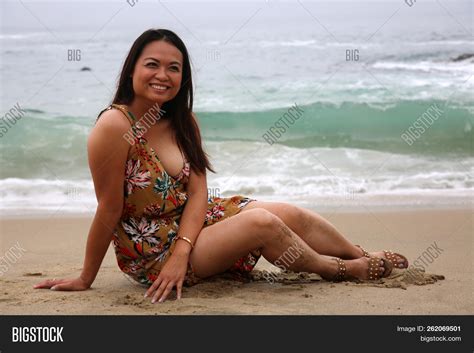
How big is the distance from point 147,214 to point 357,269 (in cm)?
126

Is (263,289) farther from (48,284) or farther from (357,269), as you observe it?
(48,284)

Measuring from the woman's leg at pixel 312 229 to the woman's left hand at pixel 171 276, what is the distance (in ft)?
1.62

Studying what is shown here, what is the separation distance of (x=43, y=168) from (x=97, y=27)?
11.1m

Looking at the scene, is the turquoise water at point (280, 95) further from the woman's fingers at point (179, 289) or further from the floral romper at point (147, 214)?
the woman's fingers at point (179, 289)

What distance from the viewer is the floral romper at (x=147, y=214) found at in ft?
12.5

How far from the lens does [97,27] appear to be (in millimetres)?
19516

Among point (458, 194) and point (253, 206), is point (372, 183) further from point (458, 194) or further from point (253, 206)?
point (253, 206)

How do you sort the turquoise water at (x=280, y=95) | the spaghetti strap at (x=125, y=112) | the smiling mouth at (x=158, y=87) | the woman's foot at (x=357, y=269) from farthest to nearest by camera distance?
the turquoise water at (x=280, y=95) → the woman's foot at (x=357, y=269) → the smiling mouth at (x=158, y=87) → the spaghetti strap at (x=125, y=112)

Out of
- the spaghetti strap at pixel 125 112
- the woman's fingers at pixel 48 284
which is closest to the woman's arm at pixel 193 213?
the spaghetti strap at pixel 125 112

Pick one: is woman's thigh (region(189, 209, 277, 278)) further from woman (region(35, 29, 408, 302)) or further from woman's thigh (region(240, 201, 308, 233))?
woman's thigh (region(240, 201, 308, 233))

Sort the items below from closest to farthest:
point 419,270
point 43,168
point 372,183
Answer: point 419,270
point 372,183
point 43,168

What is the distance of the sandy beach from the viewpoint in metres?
3.71

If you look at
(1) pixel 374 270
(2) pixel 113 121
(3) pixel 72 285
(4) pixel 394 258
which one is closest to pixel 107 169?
(2) pixel 113 121
